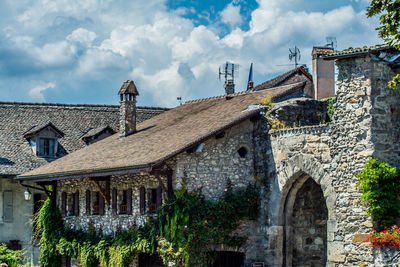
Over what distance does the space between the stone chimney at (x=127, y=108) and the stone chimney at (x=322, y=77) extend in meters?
9.88

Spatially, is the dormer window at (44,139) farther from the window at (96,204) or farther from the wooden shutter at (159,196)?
the wooden shutter at (159,196)

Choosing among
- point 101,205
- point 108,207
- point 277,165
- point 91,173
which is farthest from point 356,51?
point 101,205

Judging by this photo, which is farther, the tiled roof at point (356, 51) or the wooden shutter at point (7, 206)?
the wooden shutter at point (7, 206)

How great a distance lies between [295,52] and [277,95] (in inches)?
617

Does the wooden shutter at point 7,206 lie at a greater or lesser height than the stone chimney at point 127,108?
lesser

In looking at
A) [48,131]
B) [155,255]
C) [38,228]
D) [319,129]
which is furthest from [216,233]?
[48,131]

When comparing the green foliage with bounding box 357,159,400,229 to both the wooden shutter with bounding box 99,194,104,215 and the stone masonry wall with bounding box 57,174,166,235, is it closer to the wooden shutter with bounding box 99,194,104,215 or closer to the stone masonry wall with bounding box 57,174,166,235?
the stone masonry wall with bounding box 57,174,166,235

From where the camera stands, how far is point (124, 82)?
1125 inches

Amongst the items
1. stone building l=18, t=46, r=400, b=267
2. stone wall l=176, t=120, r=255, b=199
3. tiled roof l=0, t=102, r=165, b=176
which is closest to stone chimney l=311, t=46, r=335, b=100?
stone building l=18, t=46, r=400, b=267

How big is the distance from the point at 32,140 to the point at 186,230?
15.8m

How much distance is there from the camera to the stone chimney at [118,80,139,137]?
28.0m

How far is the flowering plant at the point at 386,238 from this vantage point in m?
17.2

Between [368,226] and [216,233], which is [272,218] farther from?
[368,226]

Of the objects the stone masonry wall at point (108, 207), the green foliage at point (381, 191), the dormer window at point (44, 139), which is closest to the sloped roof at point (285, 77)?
the dormer window at point (44, 139)
